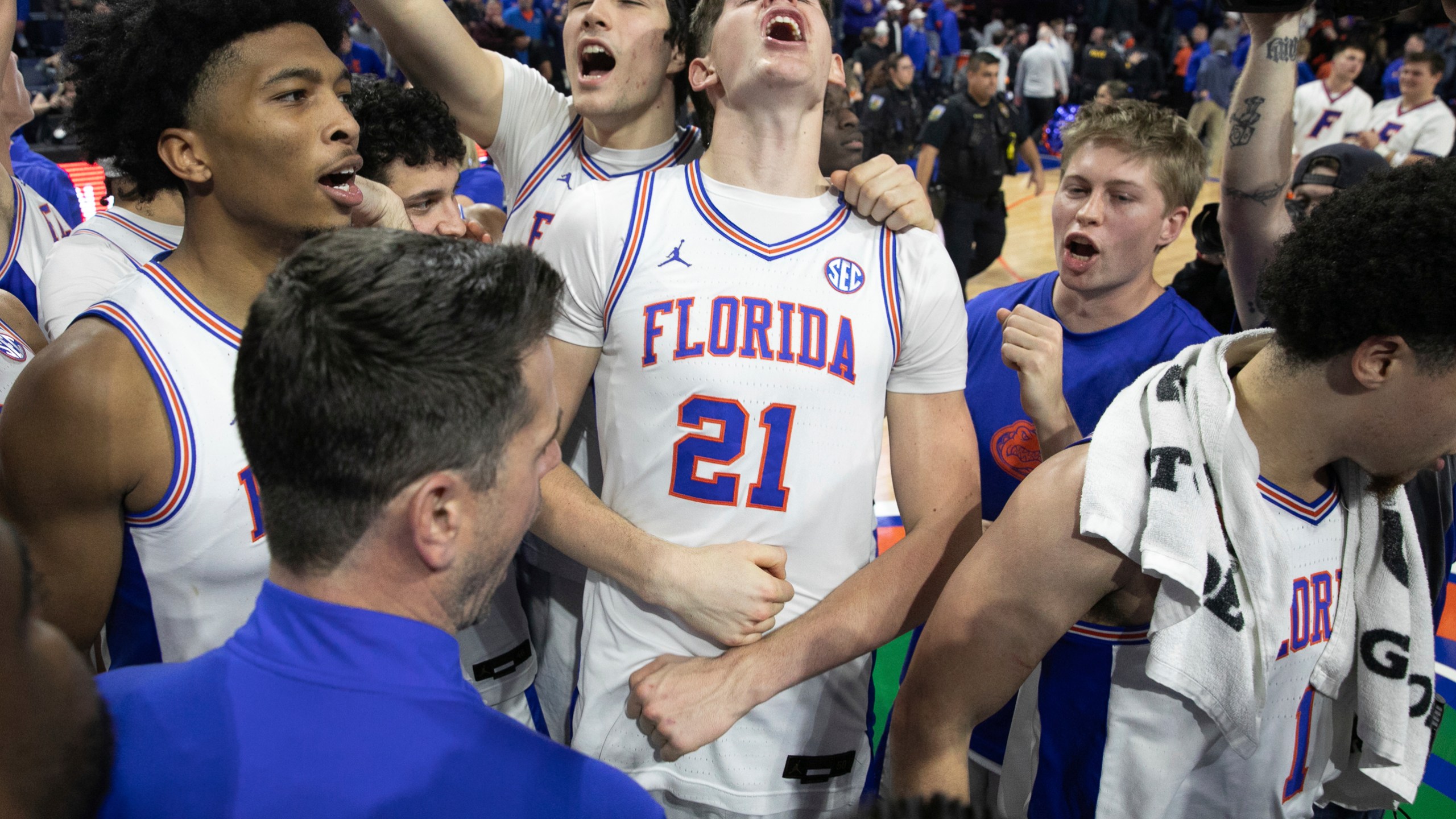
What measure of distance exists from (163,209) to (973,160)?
617 cm

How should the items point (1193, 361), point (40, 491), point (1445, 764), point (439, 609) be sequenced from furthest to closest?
point (1445, 764) < point (1193, 361) < point (40, 491) < point (439, 609)

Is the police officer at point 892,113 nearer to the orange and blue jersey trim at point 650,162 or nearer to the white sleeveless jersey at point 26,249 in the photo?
the orange and blue jersey trim at point 650,162

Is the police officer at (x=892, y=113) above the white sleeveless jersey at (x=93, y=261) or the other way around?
the other way around

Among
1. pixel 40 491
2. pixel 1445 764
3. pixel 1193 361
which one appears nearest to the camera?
pixel 40 491

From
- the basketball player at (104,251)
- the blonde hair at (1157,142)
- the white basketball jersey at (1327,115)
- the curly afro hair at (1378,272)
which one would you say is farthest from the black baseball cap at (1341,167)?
the white basketball jersey at (1327,115)

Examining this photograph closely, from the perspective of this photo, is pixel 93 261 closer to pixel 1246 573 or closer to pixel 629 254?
pixel 629 254

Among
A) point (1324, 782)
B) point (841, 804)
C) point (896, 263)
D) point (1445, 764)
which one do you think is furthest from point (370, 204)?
point (1445, 764)

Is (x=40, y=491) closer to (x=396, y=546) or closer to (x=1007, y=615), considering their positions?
(x=396, y=546)

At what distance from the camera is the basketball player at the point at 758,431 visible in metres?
1.98

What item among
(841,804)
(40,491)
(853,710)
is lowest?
(841,804)

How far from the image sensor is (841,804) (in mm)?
2102

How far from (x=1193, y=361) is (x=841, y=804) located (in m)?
1.14

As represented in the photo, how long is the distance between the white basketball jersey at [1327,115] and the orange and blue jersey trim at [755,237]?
8.91 metres

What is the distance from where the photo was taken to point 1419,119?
27.3ft
